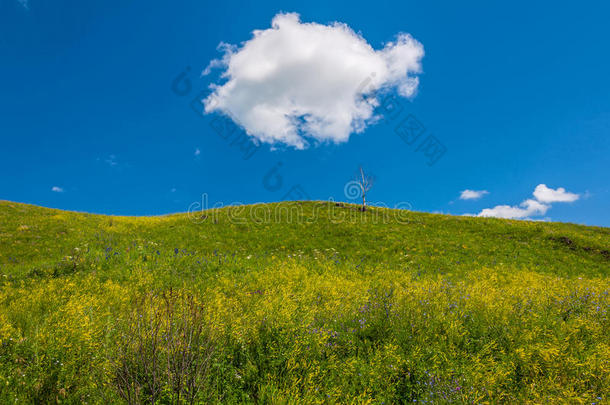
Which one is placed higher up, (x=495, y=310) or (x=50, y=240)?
(x=50, y=240)

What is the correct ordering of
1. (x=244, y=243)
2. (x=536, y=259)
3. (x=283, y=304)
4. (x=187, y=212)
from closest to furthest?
(x=283, y=304) < (x=536, y=259) < (x=244, y=243) < (x=187, y=212)

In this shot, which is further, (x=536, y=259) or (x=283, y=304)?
(x=536, y=259)

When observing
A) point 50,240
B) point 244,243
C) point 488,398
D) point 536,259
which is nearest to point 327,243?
point 244,243

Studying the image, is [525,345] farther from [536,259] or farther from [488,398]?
[536,259]

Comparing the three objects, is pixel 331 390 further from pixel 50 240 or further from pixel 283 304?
pixel 50 240

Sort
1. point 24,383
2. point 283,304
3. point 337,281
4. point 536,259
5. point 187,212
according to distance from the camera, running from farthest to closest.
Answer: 1. point 187,212
2. point 536,259
3. point 337,281
4. point 283,304
5. point 24,383

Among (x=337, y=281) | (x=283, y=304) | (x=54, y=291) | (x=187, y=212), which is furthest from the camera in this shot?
(x=187, y=212)

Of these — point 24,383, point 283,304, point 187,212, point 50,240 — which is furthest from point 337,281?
point 187,212


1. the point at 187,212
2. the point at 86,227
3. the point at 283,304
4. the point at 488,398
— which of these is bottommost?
the point at 488,398

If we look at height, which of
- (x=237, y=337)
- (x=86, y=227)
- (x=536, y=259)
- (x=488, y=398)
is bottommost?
(x=488, y=398)

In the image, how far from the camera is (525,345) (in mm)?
4652

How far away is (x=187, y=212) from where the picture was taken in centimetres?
2952

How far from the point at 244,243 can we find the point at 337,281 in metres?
10.1

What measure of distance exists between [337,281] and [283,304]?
4.63 metres
